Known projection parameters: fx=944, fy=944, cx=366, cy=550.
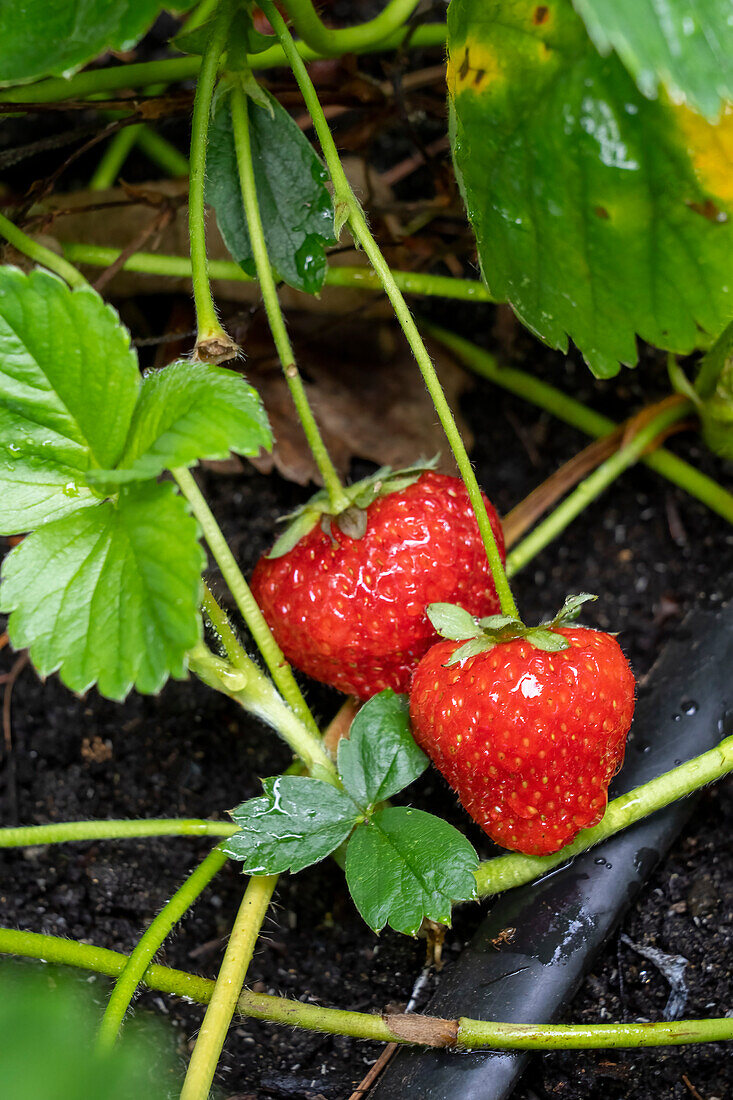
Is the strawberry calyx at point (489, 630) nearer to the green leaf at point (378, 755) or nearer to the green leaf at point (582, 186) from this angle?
the green leaf at point (378, 755)

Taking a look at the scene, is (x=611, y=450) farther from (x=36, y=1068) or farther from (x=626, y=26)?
(x=36, y=1068)

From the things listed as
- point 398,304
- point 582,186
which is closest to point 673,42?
point 582,186

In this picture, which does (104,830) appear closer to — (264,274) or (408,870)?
(408,870)

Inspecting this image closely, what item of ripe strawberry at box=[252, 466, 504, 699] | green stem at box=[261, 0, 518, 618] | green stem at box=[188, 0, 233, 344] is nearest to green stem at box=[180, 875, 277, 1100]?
ripe strawberry at box=[252, 466, 504, 699]

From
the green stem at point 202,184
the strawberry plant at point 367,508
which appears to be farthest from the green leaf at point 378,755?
the green stem at point 202,184

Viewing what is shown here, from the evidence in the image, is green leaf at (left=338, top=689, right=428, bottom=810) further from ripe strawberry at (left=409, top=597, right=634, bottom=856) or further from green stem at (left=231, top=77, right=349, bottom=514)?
green stem at (left=231, top=77, right=349, bottom=514)
